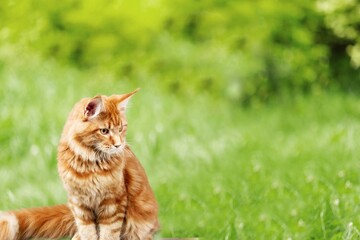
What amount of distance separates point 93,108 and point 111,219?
523 millimetres

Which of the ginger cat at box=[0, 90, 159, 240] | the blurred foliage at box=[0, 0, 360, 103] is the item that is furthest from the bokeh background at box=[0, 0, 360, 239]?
the ginger cat at box=[0, 90, 159, 240]

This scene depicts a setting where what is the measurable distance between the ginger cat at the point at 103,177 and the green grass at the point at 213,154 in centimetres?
113

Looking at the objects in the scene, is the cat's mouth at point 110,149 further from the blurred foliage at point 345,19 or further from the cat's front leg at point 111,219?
the blurred foliage at point 345,19

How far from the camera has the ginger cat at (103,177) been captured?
301 cm

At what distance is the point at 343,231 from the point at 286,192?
1143 millimetres

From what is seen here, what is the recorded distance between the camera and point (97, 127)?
300 centimetres

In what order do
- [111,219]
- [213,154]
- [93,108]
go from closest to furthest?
[93,108] → [111,219] → [213,154]

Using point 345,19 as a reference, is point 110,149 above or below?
below

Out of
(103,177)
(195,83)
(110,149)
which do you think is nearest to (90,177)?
(103,177)

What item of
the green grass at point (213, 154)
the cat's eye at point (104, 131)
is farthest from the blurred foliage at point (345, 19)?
the cat's eye at point (104, 131)

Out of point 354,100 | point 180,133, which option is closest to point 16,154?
point 180,133

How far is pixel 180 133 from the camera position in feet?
24.2

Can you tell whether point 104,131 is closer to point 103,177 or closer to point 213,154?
point 103,177

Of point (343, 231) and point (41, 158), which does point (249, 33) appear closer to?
point (41, 158)
